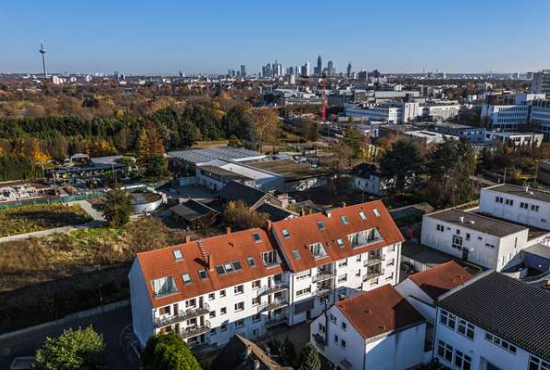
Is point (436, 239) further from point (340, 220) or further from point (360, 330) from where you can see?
point (360, 330)

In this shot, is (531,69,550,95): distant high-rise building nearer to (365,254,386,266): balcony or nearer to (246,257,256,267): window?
(365,254,386,266): balcony

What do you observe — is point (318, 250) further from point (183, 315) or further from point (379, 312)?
point (183, 315)

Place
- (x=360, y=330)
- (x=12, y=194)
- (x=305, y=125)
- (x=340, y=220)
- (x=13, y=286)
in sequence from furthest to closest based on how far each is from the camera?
(x=305, y=125), (x=12, y=194), (x=13, y=286), (x=340, y=220), (x=360, y=330)

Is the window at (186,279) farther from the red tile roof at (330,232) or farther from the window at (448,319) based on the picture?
the window at (448,319)

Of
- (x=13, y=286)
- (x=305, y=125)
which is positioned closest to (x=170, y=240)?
(x=13, y=286)

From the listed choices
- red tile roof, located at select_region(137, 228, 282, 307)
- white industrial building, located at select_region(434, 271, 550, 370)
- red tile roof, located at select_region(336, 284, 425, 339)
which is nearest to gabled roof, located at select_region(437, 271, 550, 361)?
white industrial building, located at select_region(434, 271, 550, 370)

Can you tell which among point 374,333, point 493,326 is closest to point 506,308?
point 493,326
